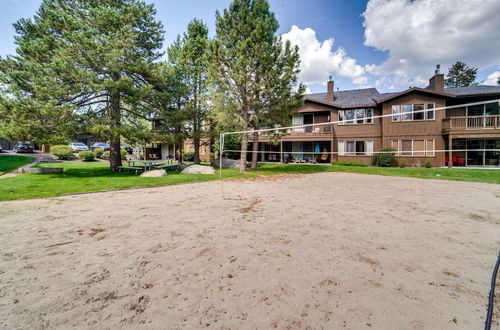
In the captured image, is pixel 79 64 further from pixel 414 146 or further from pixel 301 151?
pixel 414 146

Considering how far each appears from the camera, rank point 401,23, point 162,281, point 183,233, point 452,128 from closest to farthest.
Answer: point 162,281 < point 183,233 < point 401,23 < point 452,128

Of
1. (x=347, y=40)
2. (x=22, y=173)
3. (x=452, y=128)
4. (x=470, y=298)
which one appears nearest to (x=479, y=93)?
(x=452, y=128)

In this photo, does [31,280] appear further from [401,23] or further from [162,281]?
[401,23]

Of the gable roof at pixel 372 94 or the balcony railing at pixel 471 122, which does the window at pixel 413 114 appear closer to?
the gable roof at pixel 372 94

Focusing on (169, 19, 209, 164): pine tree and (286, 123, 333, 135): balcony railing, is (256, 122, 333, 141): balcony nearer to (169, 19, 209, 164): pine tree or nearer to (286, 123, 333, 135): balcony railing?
(286, 123, 333, 135): balcony railing

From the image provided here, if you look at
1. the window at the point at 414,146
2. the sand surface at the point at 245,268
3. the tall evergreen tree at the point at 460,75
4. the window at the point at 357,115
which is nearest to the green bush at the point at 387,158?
the window at the point at 414,146

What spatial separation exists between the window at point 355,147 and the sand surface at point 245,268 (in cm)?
1708

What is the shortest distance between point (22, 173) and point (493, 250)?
62.8 feet

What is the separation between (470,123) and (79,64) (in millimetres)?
30137

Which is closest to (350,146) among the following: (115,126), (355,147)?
(355,147)

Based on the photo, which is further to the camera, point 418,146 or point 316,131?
point 316,131

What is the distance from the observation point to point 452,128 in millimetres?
18016

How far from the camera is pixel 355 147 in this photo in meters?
22.8

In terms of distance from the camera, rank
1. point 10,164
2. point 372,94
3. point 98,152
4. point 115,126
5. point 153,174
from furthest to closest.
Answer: point 98,152 < point 372,94 < point 10,164 < point 153,174 < point 115,126
